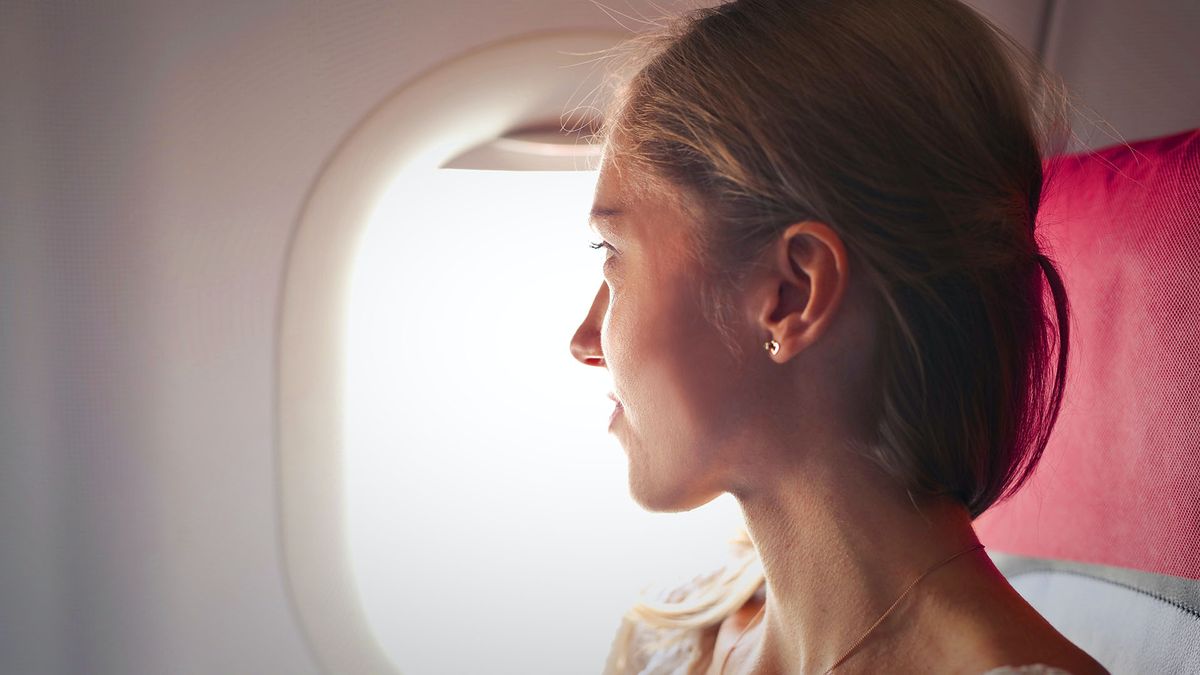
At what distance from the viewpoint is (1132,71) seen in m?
1.53

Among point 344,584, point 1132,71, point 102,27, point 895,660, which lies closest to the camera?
point 895,660

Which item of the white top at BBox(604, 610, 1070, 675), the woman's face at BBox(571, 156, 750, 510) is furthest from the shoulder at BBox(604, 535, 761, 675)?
the woman's face at BBox(571, 156, 750, 510)

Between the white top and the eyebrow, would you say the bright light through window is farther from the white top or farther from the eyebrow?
the eyebrow

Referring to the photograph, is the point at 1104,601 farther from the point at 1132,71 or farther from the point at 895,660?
the point at 1132,71

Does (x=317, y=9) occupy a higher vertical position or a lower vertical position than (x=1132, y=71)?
higher

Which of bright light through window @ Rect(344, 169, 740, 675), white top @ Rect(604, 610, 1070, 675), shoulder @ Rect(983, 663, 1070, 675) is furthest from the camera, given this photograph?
bright light through window @ Rect(344, 169, 740, 675)

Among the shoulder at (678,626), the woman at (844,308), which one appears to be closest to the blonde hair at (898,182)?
the woman at (844,308)

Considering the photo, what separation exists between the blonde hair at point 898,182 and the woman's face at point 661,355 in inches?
1.0

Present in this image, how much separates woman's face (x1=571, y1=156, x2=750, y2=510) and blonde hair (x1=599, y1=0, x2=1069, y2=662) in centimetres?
3

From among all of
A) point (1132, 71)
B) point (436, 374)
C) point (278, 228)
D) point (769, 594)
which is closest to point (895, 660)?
point (769, 594)

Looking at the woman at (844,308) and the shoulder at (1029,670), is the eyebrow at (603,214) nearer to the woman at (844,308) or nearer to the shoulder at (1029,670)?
the woman at (844,308)

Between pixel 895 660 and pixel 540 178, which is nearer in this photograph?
pixel 895 660

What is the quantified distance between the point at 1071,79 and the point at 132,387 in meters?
1.53

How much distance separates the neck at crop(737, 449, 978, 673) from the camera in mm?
859
